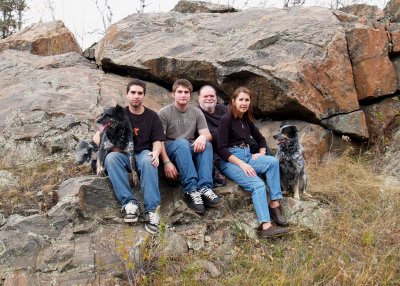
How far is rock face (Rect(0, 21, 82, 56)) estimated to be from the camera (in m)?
10.5

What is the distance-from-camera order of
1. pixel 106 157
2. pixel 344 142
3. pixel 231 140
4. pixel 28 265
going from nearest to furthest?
1. pixel 28 265
2. pixel 106 157
3. pixel 231 140
4. pixel 344 142

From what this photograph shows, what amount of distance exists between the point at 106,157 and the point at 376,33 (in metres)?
5.86

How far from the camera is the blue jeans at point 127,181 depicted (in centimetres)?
455

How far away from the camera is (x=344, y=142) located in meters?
7.51

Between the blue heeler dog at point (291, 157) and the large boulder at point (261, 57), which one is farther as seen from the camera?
the large boulder at point (261, 57)

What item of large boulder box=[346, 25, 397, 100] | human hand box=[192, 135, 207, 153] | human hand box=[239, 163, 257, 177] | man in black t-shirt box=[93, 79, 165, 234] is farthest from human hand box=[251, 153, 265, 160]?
large boulder box=[346, 25, 397, 100]

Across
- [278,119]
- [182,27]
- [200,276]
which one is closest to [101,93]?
[182,27]

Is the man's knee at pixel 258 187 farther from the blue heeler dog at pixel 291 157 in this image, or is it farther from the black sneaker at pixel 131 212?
the black sneaker at pixel 131 212

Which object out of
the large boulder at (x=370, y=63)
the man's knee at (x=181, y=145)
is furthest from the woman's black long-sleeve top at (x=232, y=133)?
the large boulder at (x=370, y=63)

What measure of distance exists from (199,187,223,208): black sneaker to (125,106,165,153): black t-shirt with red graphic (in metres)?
0.84

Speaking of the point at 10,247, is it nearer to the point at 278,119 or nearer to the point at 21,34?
the point at 278,119

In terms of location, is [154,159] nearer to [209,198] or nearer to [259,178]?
[209,198]

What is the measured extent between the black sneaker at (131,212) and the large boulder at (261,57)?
3.78 metres

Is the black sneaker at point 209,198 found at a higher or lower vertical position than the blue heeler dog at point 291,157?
lower
